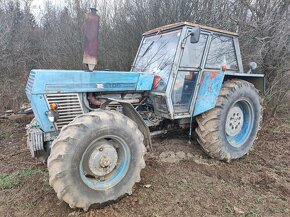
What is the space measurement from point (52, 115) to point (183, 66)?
1.92 m

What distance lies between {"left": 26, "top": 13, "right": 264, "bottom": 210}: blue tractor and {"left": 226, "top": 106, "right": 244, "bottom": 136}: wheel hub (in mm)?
18

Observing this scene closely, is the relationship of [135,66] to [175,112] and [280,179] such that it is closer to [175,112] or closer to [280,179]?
[175,112]

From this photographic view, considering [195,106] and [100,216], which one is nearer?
[100,216]

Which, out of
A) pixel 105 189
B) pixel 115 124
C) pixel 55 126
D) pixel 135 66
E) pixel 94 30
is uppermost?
pixel 94 30

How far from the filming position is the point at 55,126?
289 centimetres

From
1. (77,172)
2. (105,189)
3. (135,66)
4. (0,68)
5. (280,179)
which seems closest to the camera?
(77,172)

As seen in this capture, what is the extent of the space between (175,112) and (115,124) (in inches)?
48.2

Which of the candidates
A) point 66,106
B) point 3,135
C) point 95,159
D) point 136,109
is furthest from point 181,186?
point 3,135

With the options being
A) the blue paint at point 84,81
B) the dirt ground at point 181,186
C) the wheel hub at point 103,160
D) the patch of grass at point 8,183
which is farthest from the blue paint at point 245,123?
the patch of grass at point 8,183

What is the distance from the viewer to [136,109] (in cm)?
371

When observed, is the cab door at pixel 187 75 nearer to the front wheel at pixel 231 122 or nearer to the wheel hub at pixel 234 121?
the front wheel at pixel 231 122

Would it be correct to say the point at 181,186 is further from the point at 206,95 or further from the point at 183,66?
the point at 183,66

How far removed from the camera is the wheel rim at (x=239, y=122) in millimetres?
3959

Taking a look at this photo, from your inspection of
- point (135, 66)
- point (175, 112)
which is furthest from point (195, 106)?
point (135, 66)
